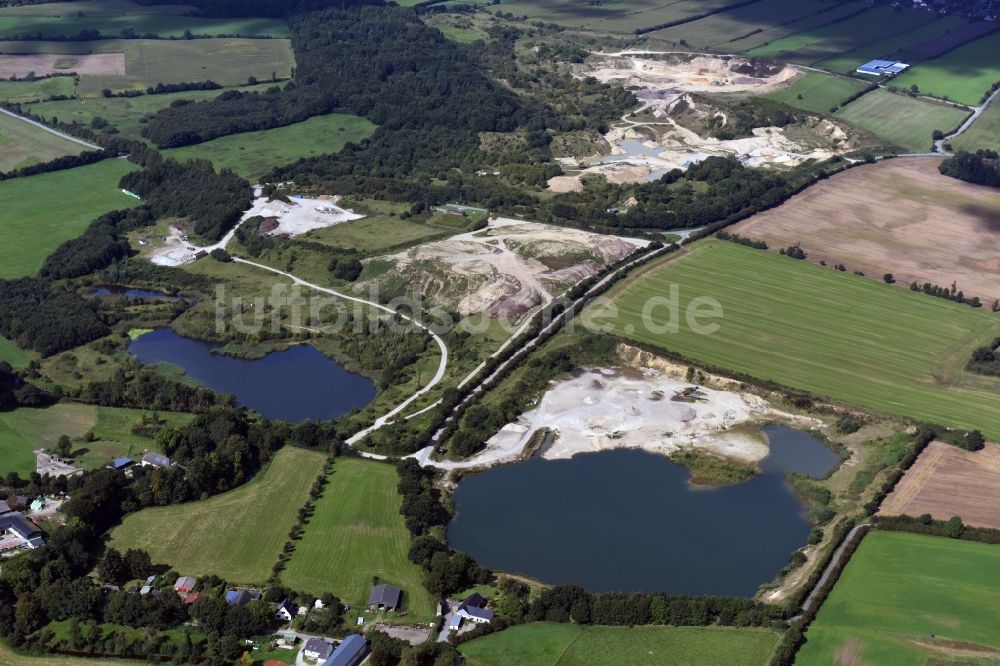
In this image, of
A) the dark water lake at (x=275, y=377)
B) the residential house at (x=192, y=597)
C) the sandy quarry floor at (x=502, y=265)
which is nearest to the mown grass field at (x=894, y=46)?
the sandy quarry floor at (x=502, y=265)

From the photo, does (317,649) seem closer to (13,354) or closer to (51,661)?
(51,661)

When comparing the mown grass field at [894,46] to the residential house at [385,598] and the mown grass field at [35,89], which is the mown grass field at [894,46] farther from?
the residential house at [385,598]

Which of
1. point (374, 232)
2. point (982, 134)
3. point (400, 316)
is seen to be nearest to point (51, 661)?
point (400, 316)

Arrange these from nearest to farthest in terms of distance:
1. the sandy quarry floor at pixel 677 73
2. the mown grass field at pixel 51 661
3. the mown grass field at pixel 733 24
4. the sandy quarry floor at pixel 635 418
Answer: the mown grass field at pixel 51 661 → the sandy quarry floor at pixel 635 418 → the sandy quarry floor at pixel 677 73 → the mown grass field at pixel 733 24

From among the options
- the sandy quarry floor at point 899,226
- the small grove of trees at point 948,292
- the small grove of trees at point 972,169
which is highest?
the small grove of trees at point 972,169

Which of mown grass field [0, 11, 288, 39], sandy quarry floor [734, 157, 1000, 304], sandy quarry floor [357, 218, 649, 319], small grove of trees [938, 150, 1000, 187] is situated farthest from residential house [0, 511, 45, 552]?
mown grass field [0, 11, 288, 39]

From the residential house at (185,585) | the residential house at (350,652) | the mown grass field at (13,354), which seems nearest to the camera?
the residential house at (350,652)

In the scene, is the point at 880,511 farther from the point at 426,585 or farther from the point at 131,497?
the point at 131,497
